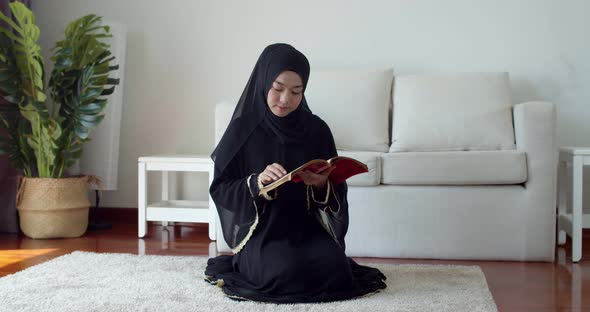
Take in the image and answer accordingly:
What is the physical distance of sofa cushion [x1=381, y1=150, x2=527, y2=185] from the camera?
10.8 feet

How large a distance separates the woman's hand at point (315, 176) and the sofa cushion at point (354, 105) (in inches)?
52.4

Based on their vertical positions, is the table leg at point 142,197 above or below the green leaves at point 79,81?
below

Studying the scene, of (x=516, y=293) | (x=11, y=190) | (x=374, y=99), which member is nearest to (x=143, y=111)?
(x=11, y=190)

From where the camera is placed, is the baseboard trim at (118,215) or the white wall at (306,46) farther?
the baseboard trim at (118,215)

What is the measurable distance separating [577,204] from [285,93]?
167 centimetres

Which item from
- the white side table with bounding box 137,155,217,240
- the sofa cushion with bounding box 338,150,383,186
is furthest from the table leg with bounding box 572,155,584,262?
the white side table with bounding box 137,155,217,240

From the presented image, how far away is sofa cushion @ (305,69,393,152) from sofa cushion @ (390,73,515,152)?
0.25 feet

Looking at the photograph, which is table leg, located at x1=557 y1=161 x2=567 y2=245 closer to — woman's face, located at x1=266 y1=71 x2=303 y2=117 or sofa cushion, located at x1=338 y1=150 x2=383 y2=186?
sofa cushion, located at x1=338 y1=150 x2=383 y2=186

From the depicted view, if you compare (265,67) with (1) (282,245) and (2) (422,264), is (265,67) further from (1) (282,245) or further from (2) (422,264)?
(2) (422,264)

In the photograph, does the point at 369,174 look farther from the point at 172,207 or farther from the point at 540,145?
the point at 172,207

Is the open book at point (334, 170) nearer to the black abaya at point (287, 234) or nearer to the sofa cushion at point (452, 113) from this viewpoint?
the black abaya at point (287, 234)

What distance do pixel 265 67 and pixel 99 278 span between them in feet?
3.53

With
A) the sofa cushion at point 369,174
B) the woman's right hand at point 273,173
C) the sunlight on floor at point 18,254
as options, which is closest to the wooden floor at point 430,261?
the sunlight on floor at point 18,254

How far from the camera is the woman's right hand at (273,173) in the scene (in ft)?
7.70
